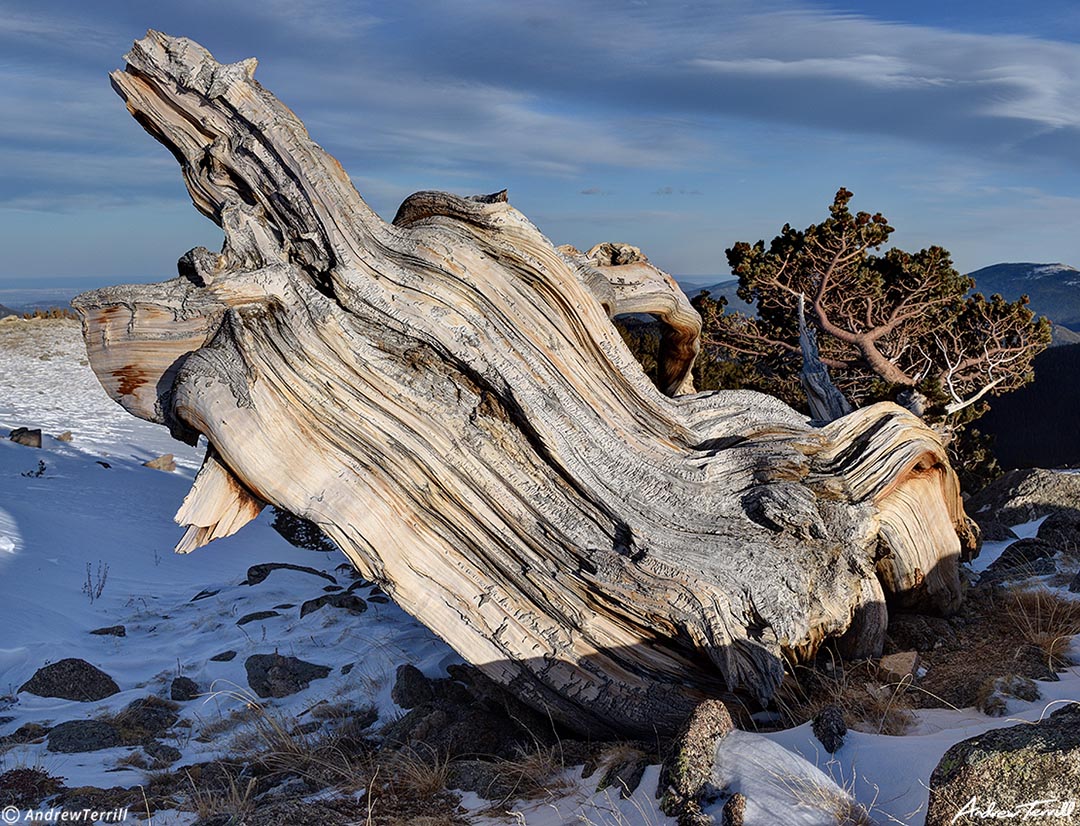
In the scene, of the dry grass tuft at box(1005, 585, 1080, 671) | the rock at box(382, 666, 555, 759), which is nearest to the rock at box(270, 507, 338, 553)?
the rock at box(382, 666, 555, 759)

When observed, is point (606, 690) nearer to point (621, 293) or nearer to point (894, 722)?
point (894, 722)

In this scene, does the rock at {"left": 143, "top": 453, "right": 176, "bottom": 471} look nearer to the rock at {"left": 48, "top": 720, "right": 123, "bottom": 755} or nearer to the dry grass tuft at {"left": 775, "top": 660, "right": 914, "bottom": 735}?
the rock at {"left": 48, "top": 720, "right": 123, "bottom": 755}

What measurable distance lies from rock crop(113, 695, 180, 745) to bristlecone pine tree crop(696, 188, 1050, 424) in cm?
803

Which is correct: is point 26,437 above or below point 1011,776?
below

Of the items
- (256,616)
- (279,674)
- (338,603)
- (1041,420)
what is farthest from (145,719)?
(1041,420)

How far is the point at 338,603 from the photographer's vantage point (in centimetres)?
905

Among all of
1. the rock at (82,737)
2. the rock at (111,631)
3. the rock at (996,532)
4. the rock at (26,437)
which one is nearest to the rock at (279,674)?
the rock at (82,737)

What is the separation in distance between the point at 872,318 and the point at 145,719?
9817mm

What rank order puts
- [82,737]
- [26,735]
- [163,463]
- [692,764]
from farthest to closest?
[163,463], [26,735], [82,737], [692,764]

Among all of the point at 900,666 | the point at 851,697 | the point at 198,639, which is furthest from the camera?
the point at 198,639

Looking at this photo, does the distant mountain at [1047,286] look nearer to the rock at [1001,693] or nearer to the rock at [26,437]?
the rock at [26,437]

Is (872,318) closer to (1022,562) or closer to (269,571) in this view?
(1022,562)

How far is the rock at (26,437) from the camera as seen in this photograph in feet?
50.4

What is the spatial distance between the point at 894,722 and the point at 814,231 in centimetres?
854
